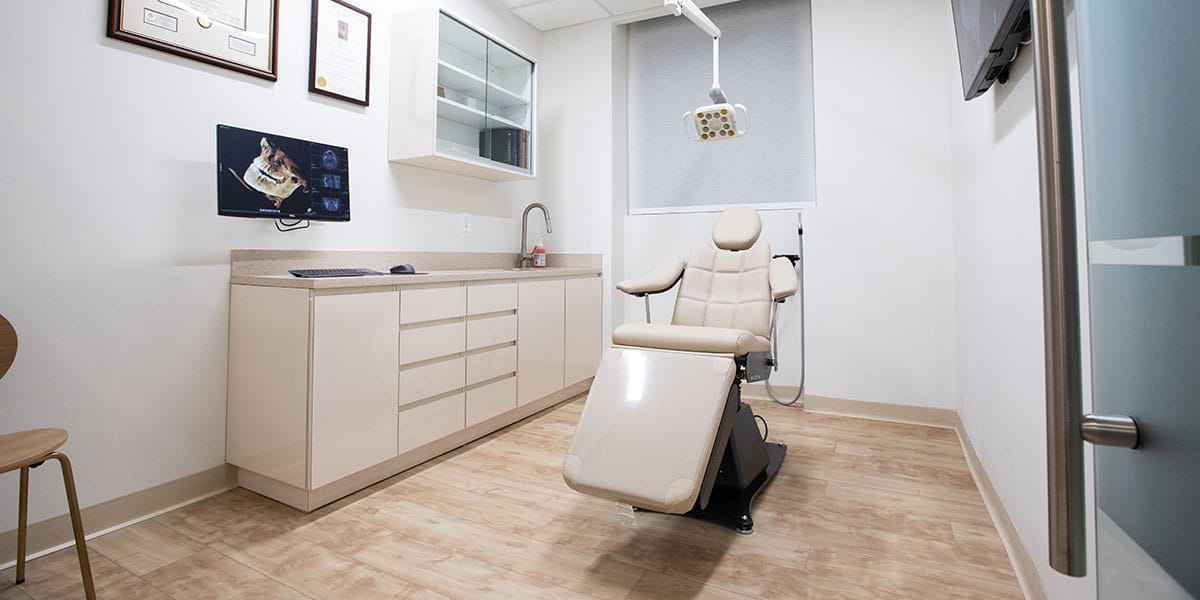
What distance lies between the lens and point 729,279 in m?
2.44

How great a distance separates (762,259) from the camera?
7.85 ft

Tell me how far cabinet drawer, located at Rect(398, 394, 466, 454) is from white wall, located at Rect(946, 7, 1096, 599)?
2100 millimetres

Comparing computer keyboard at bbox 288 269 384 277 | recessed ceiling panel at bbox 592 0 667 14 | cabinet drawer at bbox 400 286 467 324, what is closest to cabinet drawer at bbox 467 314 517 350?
cabinet drawer at bbox 400 286 467 324

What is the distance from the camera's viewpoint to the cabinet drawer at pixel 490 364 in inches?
101

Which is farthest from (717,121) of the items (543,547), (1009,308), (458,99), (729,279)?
(543,547)

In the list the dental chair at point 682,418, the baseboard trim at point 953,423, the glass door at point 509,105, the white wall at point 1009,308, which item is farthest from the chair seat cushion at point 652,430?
the glass door at point 509,105

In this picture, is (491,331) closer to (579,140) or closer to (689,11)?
(579,140)

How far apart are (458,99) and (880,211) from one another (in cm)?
248

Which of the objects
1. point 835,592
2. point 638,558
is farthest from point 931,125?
point 638,558

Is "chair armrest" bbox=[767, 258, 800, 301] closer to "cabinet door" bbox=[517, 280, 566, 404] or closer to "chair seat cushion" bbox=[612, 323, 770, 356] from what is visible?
"chair seat cushion" bbox=[612, 323, 770, 356]

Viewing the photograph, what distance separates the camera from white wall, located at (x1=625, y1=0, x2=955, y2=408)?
9.49 ft

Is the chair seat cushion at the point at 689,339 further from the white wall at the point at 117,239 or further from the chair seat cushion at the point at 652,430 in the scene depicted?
the white wall at the point at 117,239

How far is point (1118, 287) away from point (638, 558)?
1462 millimetres

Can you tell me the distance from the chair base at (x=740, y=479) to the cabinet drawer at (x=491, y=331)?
1291mm
